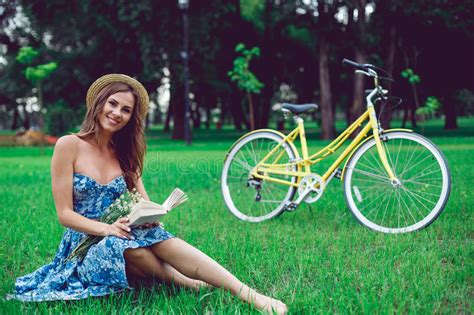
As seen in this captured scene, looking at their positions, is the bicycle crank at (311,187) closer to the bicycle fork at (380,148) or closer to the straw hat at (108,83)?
the bicycle fork at (380,148)

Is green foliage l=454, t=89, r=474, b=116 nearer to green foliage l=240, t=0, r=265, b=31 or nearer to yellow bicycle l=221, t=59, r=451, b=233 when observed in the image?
green foliage l=240, t=0, r=265, b=31

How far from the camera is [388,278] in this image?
9.95 feet

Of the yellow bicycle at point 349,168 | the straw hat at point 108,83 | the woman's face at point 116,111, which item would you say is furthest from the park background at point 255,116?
the straw hat at point 108,83

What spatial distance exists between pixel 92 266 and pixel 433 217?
2.74 metres

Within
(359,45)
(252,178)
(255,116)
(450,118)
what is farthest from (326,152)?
(450,118)

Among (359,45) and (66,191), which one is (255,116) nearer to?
(359,45)

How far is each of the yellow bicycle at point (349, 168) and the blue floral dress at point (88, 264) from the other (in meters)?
2.24

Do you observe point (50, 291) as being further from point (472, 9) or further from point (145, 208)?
point (472, 9)

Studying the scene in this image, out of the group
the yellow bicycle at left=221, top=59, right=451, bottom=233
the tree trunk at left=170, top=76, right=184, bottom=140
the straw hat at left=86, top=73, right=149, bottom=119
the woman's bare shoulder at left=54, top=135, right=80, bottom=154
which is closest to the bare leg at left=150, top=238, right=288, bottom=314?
the woman's bare shoulder at left=54, top=135, right=80, bottom=154

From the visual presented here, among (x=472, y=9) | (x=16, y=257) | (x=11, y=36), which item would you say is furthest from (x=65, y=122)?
(x=16, y=257)

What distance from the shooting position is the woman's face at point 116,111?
294cm

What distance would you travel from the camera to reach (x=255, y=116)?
3309 centimetres

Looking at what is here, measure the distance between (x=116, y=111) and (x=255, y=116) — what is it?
30.3 m

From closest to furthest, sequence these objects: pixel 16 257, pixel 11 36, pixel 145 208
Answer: pixel 145 208 < pixel 16 257 < pixel 11 36
